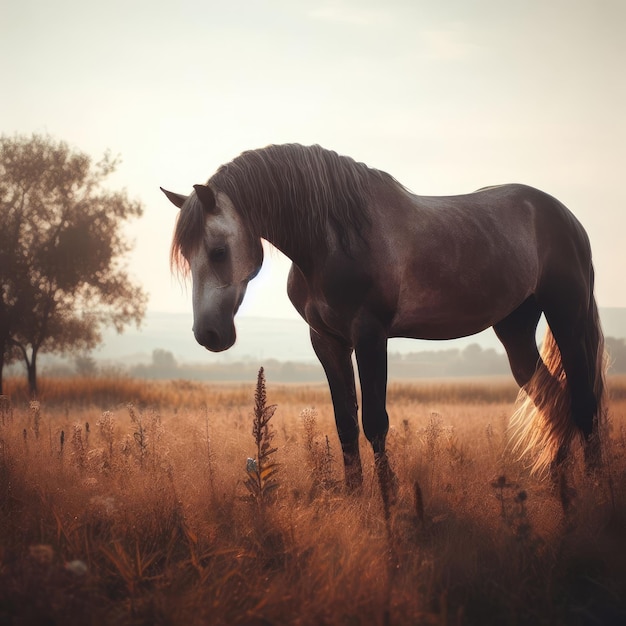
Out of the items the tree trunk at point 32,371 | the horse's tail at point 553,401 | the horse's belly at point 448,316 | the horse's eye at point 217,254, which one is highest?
the horse's eye at point 217,254

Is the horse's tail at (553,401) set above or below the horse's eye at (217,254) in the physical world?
below

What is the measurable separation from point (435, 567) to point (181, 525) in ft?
5.10

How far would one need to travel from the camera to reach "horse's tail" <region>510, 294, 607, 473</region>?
5965 millimetres

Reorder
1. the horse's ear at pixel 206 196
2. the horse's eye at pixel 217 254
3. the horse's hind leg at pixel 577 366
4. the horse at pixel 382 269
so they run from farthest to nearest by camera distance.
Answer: the horse's hind leg at pixel 577 366, the horse at pixel 382 269, the horse's eye at pixel 217 254, the horse's ear at pixel 206 196

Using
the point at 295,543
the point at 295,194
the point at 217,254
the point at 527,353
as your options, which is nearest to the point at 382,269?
the point at 295,194

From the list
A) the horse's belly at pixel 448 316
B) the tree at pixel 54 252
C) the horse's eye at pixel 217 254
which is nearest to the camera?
the horse's eye at pixel 217 254

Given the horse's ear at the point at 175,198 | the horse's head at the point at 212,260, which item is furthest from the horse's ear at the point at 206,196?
the horse's ear at the point at 175,198

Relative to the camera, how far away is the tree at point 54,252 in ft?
60.8

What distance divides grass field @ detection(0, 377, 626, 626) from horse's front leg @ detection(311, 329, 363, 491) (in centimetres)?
24

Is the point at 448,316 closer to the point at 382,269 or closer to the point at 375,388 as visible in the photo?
the point at 382,269

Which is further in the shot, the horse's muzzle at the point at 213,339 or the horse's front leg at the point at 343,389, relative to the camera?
the horse's front leg at the point at 343,389

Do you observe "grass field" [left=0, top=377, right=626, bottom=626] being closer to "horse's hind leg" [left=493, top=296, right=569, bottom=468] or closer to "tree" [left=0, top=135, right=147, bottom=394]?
"horse's hind leg" [left=493, top=296, right=569, bottom=468]

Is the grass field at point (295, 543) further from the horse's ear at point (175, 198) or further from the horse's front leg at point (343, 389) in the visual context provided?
the horse's ear at point (175, 198)

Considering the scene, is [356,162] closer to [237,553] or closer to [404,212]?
[404,212]
